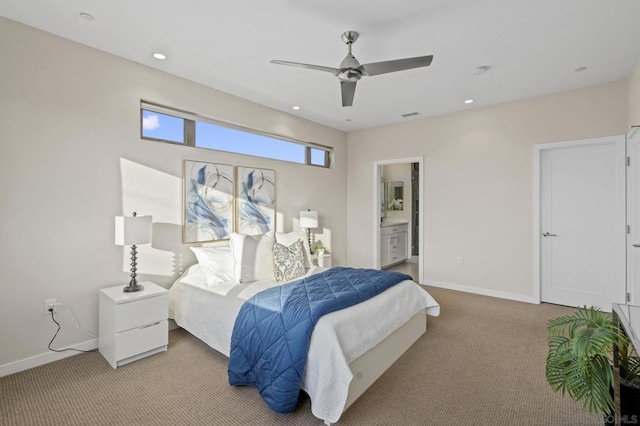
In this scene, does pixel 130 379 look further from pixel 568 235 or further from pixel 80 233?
pixel 568 235

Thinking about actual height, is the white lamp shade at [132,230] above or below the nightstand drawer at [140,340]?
above

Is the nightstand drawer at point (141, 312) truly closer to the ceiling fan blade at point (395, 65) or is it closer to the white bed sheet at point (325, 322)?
the white bed sheet at point (325, 322)

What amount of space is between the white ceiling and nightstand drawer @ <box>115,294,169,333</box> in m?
2.17

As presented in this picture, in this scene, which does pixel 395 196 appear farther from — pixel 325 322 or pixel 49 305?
pixel 49 305

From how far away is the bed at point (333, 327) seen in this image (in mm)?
1908

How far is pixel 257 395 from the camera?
7.27 ft

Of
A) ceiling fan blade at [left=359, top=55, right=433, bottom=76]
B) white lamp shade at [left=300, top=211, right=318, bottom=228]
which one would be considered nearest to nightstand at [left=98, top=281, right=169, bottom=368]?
white lamp shade at [left=300, top=211, right=318, bottom=228]

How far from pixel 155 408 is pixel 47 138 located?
7.90 feet

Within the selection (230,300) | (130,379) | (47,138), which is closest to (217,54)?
(47,138)

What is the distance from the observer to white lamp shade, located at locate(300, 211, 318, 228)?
4.73 metres

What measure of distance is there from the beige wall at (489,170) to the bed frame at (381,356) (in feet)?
6.86

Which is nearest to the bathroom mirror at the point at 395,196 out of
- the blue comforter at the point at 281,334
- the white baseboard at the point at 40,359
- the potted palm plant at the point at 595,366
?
the blue comforter at the point at 281,334

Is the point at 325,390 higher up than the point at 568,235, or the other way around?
the point at 568,235

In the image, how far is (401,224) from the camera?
700cm
